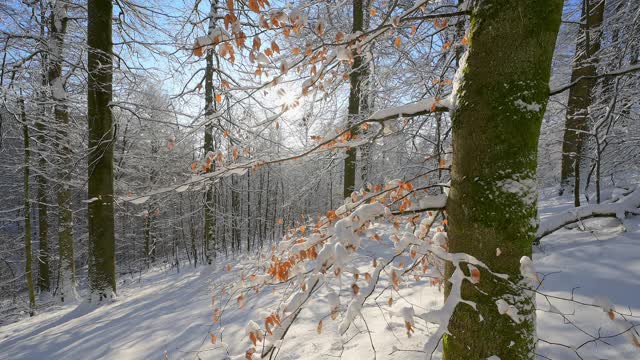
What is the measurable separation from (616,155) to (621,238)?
540cm

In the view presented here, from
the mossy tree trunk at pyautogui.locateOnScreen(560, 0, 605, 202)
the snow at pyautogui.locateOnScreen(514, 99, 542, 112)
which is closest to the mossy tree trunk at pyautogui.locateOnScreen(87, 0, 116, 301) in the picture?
the snow at pyautogui.locateOnScreen(514, 99, 542, 112)

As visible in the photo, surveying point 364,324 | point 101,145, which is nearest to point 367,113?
point 364,324

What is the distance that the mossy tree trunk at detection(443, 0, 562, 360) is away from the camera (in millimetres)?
1461

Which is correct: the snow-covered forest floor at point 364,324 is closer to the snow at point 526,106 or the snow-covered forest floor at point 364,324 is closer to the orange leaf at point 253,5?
the snow at point 526,106

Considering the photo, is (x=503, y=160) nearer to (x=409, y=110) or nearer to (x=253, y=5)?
(x=409, y=110)

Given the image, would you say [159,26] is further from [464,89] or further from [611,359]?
[611,359]

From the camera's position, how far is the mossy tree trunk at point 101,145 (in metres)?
5.99

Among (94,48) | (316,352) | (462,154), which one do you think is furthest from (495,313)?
(94,48)

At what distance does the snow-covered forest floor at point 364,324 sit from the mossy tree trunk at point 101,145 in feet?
3.04

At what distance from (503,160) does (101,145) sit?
6913 millimetres

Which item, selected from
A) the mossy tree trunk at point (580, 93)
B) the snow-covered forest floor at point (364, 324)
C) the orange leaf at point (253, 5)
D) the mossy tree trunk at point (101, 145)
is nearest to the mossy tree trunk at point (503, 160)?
the snow-covered forest floor at point (364, 324)

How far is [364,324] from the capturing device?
3428 mm

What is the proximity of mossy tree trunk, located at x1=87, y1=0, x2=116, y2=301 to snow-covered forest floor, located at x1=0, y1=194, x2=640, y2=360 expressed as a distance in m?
0.93

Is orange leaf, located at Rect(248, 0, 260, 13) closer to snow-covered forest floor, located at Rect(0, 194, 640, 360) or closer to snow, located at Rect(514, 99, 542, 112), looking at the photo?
snow, located at Rect(514, 99, 542, 112)
